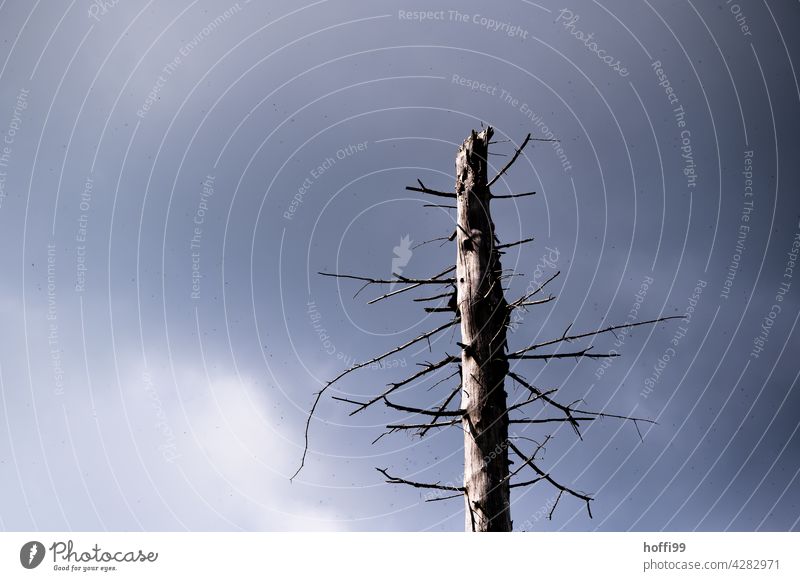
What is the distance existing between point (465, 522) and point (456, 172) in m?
4.33

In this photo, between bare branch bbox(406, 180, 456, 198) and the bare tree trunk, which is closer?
the bare tree trunk

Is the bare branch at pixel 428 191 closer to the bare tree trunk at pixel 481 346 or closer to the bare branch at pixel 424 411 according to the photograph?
the bare tree trunk at pixel 481 346

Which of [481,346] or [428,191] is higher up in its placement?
[428,191]

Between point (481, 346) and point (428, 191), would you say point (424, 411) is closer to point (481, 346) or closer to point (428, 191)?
point (481, 346)

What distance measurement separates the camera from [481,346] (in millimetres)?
5234

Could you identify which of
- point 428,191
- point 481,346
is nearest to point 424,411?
point 481,346

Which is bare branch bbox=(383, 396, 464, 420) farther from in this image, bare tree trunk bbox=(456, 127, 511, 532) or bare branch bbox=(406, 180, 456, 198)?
bare branch bbox=(406, 180, 456, 198)

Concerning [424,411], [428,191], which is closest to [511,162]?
[428,191]

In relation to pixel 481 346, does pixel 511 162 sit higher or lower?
higher

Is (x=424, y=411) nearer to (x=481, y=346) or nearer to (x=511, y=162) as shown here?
(x=481, y=346)

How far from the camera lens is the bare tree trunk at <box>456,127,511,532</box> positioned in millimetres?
4641

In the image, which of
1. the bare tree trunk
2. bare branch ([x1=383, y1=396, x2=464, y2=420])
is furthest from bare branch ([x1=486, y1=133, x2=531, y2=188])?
bare branch ([x1=383, y1=396, x2=464, y2=420])
